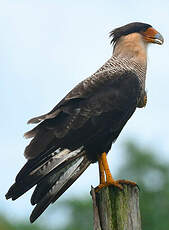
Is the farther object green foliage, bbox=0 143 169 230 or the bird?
green foliage, bbox=0 143 169 230

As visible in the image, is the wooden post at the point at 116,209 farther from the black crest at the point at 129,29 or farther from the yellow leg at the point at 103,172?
the black crest at the point at 129,29

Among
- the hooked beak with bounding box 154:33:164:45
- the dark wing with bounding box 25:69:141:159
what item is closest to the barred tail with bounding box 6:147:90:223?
the dark wing with bounding box 25:69:141:159

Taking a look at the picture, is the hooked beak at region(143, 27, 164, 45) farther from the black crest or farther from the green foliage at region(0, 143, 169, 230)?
the green foliage at region(0, 143, 169, 230)

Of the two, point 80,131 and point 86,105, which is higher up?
point 86,105

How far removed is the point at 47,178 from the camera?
25.4 ft

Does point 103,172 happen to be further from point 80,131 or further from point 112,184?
point 112,184

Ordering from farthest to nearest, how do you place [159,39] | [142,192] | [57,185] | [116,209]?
[142,192]
[159,39]
[57,185]
[116,209]

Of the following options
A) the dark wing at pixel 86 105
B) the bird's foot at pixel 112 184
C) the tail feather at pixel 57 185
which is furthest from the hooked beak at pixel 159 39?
the bird's foot at pixel 112 184

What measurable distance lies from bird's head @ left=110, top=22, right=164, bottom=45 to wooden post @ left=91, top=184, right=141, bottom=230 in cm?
306

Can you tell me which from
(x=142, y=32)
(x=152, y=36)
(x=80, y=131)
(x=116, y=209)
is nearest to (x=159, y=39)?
(x=152, y=36)

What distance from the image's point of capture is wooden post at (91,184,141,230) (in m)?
6.97

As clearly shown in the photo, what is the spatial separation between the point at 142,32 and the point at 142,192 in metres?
26.9

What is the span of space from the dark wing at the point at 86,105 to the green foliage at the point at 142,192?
26.5 metres

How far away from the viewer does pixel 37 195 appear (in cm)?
763
